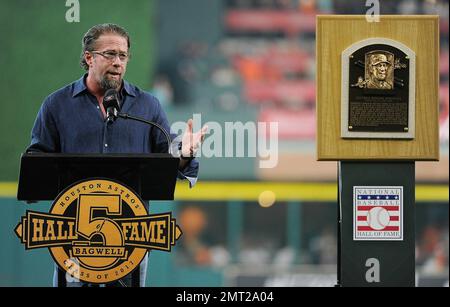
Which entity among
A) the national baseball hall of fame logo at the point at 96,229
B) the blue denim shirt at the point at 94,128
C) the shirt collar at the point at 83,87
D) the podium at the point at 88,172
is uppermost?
the shirt collar at the point at 83,87

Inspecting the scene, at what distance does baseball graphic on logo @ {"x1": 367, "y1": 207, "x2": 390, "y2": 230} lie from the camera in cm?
360

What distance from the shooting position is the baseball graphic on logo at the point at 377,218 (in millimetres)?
3600

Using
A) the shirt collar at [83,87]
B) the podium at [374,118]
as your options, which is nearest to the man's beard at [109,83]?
the shirt collar at [83,87]

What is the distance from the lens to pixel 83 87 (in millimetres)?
3668

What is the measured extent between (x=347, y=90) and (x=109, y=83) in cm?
81

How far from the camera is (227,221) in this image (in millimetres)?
11102

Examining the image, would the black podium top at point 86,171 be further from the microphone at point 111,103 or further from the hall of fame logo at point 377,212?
the hall of fame logo at point 377,212

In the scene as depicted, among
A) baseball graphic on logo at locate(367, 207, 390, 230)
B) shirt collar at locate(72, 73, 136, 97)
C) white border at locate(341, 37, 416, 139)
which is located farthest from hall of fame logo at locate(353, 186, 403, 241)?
shirt collar at locate(72, 73, 136, 97)

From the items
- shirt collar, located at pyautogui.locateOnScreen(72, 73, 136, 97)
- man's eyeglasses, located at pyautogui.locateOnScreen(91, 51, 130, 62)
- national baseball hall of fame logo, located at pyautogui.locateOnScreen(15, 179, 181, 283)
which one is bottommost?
national baseball hall of fame logo, located at pyautogui.locateOnScreen(15, 179, 181, 283)

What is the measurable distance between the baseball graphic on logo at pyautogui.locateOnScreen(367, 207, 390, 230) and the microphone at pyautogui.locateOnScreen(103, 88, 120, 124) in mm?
937

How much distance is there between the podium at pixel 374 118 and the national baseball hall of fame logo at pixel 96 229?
653 mm

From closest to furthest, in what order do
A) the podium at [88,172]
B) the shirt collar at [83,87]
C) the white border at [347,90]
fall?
the podium at [88,172] → the white border at [347,90] → the shirt collar at [83,87]

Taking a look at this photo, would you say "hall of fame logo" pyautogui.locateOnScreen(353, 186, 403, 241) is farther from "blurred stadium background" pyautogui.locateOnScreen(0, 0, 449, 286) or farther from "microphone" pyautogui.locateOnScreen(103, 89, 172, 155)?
"blurred stadium background" pyautogui.locateOnScreen(0, 0, 449, 286)
